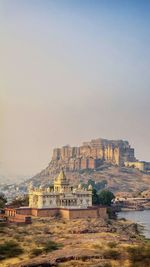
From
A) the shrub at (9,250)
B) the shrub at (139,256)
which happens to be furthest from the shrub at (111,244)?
the shrub at (9,250)

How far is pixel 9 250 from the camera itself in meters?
24.4

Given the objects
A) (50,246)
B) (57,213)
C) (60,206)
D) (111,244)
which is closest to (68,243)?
(50,246)

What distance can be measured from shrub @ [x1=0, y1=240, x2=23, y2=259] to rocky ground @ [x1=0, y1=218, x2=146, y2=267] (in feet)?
0.93

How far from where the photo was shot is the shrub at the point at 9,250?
2369 centimetres

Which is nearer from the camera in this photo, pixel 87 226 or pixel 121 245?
pixel 121 245

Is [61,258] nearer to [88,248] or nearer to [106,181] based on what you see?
[88,248]

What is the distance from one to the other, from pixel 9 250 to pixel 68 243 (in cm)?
404

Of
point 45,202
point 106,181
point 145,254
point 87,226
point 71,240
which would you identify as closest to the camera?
point 145,254

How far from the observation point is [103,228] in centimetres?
3553

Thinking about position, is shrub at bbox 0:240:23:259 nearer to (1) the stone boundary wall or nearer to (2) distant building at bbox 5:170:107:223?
(2) distant building at bbox 5:170:107:223

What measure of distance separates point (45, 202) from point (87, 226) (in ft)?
22.0

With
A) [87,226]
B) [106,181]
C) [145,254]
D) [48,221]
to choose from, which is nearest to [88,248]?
[145,254]

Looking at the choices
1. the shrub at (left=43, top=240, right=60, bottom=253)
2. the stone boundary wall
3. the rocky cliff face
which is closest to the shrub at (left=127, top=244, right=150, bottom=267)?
the shrub at (left=43, top=240, right=60, bottom=253)

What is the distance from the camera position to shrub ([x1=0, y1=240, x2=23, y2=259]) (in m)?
23.7
